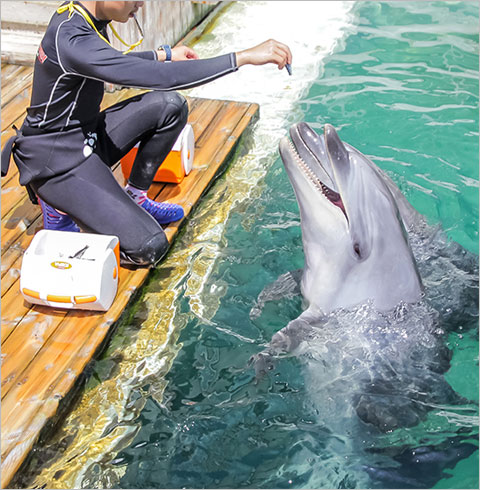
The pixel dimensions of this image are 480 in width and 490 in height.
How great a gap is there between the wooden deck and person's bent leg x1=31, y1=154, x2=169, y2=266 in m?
0.23

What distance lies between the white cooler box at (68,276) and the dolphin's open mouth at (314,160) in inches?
48.1

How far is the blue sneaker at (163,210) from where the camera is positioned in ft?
16.8

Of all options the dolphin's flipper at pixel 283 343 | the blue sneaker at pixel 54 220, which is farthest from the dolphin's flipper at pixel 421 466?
the blue sneaker at pixel 54 220

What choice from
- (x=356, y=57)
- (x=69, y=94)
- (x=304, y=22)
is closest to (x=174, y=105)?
(x=69, y=94)

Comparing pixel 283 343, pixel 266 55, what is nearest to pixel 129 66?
pixel 266 55

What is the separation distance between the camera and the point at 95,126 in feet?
15.4

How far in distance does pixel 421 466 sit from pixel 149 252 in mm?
2065

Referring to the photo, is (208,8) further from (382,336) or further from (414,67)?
(382,336)

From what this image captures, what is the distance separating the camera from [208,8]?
9.34m

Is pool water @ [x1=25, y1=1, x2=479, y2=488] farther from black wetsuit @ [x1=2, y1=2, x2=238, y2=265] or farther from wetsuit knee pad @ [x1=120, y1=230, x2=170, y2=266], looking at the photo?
black wetsuit @ [x1=2, y1=2, x2=238, y2=265]

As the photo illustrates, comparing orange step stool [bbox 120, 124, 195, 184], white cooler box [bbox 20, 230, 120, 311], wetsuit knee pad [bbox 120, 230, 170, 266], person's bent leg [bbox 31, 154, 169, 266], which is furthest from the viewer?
orange step stool [bbox 120, 124, 195, 184]

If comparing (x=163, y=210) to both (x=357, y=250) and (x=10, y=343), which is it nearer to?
(x=10, y=343)

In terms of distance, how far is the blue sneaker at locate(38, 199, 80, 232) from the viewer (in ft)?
15.5

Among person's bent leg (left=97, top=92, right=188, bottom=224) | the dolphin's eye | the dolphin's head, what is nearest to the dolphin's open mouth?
the dolphin's head
